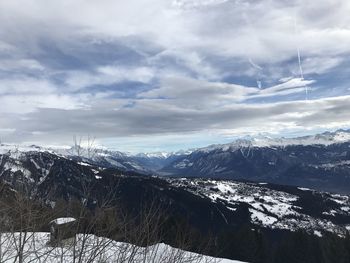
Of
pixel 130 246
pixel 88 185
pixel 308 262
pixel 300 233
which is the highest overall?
pixel 88 185

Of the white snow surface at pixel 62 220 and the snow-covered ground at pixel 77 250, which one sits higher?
the white snow surface at pixel 62 220

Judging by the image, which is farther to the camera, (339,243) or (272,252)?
(272,252)

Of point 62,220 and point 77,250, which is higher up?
point 62,220

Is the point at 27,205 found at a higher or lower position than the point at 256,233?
higher

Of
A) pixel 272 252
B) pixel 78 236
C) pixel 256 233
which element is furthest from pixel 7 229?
pixel 272 252

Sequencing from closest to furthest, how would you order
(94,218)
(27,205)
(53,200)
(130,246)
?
(27,205)
(94,218)
(130,246)
(53,200)

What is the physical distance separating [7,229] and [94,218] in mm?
1893

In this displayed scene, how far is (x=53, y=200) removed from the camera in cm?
1365

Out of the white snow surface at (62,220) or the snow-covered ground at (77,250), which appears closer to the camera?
the snow-covered ground at (77,250)

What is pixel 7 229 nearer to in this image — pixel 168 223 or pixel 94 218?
pixel 94 218

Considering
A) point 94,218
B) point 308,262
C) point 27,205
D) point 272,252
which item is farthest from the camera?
point 272,252

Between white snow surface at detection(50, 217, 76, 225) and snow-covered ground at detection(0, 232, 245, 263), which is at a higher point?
white snow surface at detection(50, 217, 76, 225)

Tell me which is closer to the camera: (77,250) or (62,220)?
(77,250)

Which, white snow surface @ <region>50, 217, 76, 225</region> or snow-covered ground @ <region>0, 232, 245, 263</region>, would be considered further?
white snow surface @ <region>50, 217, 76, 225</region>
